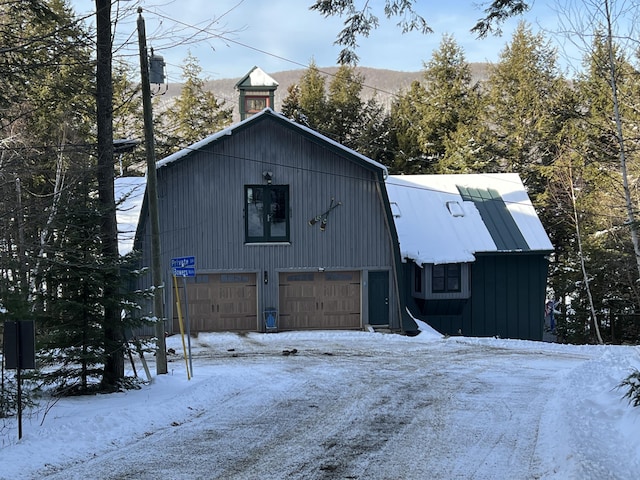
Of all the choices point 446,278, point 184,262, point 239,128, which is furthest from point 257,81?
point 184,262

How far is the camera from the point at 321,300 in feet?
75.2

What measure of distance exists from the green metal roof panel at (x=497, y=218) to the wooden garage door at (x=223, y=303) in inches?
370

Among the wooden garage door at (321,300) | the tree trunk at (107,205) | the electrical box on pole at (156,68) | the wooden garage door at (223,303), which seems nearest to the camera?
the tree trunk at (107,205)

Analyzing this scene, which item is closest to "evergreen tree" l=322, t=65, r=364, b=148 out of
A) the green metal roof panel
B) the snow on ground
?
the green metal roof panel

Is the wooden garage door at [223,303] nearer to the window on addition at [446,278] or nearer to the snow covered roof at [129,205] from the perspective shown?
the snow covered roof at [129,205]

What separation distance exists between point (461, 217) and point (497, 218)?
4.79 feet

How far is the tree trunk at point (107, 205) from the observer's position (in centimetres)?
1111

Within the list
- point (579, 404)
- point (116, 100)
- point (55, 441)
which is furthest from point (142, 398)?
point (116, 100)

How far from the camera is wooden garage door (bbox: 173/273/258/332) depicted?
22.1 metres

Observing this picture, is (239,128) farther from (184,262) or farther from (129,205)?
(184,262)

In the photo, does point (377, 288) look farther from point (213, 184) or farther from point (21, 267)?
point (21, 267)

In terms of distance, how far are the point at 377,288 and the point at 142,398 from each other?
13055 mm

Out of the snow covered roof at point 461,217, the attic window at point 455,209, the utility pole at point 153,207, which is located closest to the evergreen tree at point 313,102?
the snow covered roof at point 461,217

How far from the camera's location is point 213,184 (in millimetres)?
21859
